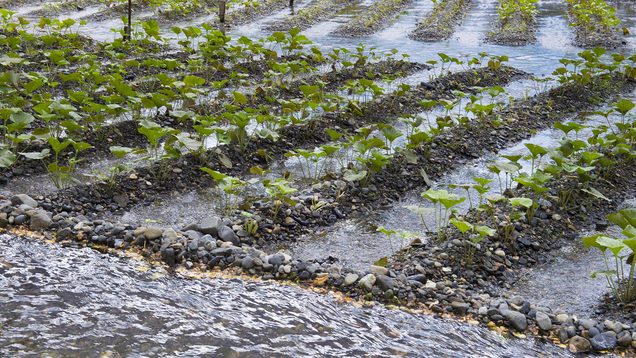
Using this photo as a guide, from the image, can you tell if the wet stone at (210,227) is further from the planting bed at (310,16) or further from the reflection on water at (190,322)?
the planting bed at (310,16)

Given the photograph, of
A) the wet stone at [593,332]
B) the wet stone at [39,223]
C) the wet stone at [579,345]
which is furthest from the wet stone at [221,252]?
the wet stone at [593,332]

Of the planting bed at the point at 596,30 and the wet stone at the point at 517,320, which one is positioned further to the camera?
the planting bed at the point at 596,30

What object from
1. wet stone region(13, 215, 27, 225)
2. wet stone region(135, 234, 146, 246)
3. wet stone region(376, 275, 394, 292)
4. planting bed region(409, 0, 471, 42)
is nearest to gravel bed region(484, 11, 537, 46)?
planting bed region(409, 0, 471, 42)

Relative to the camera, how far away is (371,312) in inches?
112

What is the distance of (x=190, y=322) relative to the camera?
2.62 meters

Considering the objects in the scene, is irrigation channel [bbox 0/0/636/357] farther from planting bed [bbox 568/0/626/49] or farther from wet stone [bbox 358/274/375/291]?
planting bed [bbox 568/0/626/49]

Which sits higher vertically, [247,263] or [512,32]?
[512,32]

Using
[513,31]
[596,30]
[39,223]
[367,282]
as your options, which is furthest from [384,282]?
[596,30]

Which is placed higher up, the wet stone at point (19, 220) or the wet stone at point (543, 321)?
Result: the wet stone at point (19, 220)

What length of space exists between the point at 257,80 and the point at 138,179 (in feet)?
13.5

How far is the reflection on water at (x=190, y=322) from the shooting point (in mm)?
2398

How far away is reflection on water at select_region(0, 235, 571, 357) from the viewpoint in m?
2.40

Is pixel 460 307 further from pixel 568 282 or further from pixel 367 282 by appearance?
pixel 568 282

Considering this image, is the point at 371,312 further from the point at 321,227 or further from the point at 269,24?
the point at 269,24
